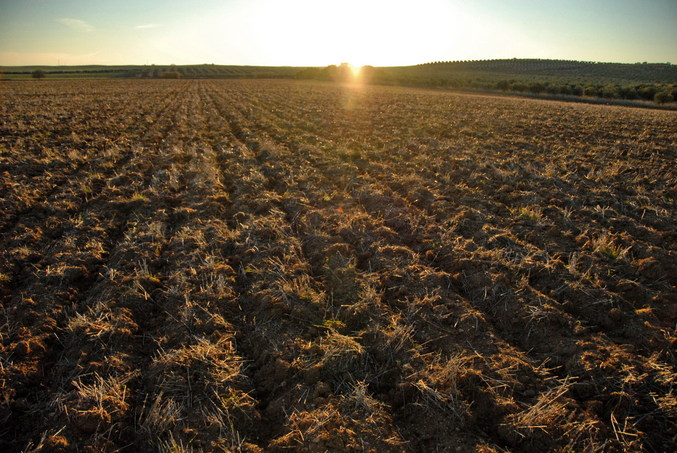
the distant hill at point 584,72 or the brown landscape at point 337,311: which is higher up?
the distant hill at point 584,72

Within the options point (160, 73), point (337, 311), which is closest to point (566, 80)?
point (337, 311)

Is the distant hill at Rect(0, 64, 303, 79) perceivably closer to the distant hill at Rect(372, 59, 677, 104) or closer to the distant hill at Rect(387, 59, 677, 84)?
the distant hill at Rect(372, 59, 677, 104)

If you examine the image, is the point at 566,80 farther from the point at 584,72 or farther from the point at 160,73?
the point at 160,73

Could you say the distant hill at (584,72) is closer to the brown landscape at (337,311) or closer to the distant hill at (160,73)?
the distant hill at (160,73)

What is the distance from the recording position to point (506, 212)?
6898mm

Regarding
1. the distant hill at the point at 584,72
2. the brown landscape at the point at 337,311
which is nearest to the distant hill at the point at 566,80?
the distant hill at the point at 584,72

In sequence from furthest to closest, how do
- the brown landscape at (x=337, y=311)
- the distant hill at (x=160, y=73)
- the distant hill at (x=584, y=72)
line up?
1. the distant hill at (x=160, y=73)
2. the distant hill at (x=584, y=72)
3. the brown landscape at (x=337, y=311)

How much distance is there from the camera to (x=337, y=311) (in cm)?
412

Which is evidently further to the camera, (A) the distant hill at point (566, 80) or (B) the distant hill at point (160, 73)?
(B) the distant hill at point (160, 73)

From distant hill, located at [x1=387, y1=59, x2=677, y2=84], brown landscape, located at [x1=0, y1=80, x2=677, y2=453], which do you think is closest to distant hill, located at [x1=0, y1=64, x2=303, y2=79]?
distant hill, located at [x1=387, y1=59, x2=677, y2=84]

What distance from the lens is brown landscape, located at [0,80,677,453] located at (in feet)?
9.34

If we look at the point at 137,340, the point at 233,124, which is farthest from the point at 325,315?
the point at 233,124

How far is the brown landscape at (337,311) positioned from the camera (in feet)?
9.34

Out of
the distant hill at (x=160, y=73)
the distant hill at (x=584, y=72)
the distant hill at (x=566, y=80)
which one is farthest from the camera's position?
the distant hill at (x=160, y=73)
